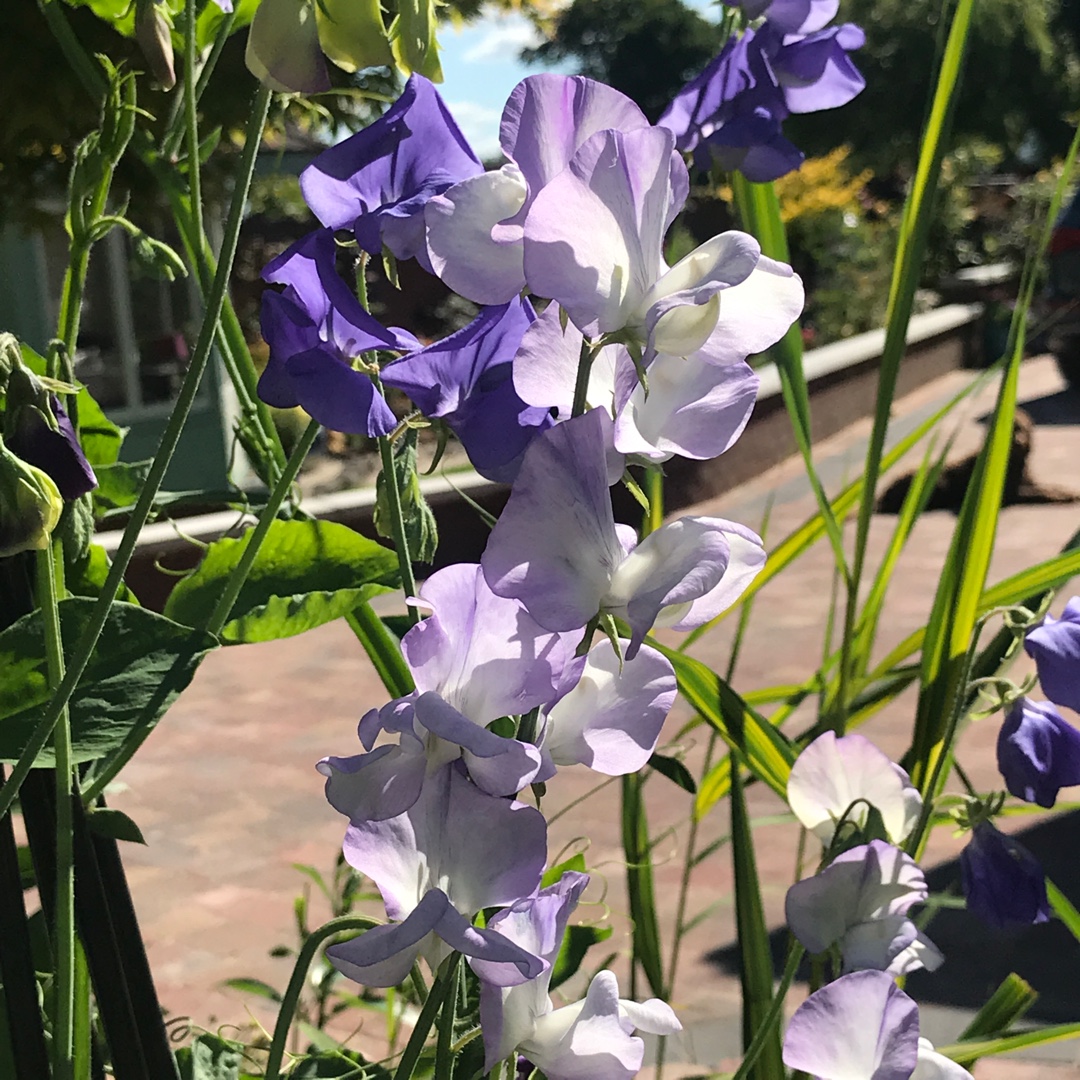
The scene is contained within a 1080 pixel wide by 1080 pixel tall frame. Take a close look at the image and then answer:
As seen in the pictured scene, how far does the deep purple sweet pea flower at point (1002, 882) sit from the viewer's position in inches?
24.6

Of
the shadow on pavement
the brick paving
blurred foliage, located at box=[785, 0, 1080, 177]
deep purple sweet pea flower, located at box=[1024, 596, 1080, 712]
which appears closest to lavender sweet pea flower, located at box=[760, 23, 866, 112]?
deep purple sweet pea flower, located at box=[1024, 596, 1080, 712]

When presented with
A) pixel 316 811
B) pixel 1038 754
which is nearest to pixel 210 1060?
pixel 1038 754

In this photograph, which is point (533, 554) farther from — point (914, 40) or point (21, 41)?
point (914, 40)

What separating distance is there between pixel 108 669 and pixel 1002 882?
415 mm

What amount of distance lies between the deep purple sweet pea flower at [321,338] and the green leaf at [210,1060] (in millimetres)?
365

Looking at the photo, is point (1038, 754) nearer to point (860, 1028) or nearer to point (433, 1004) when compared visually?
point (860, 1028)

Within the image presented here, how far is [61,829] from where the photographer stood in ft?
1.34

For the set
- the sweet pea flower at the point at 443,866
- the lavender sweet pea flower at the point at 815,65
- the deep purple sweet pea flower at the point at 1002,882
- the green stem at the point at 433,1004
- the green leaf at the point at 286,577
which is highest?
the lavender sweet pea flower at the point at 815,65

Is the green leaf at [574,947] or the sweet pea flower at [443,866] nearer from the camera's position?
the sweet pea flower at [443,866]

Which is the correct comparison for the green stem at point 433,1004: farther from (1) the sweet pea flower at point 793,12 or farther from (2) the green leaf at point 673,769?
(1) the sweet pea flower at point 793,12

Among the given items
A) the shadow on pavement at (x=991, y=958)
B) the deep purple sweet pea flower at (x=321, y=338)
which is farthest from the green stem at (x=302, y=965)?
the shadow on pavement at (x=991, y=958)

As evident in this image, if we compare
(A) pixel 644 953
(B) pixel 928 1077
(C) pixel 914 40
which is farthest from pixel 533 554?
(C) pixel 914 40

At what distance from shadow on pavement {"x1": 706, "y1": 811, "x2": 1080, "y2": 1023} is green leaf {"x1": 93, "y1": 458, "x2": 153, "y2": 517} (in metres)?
Answer: 1.71

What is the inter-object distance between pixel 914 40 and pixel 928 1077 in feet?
69.9
